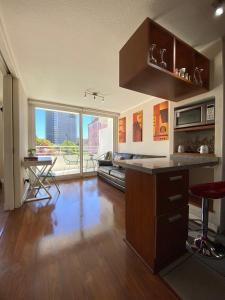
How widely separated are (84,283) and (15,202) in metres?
2.12

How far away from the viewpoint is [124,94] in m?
3.80

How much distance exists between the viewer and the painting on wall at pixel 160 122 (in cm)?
361

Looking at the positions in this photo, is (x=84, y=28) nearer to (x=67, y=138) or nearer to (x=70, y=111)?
(x=70, y=111)

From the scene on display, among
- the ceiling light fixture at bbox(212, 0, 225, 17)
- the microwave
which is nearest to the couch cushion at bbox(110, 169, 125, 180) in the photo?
the microwave

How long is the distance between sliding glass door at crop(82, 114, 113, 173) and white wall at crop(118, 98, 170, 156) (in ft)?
3.76

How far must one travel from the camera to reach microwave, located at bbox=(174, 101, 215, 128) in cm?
201

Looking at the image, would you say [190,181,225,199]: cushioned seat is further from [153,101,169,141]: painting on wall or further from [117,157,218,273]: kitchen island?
[153,101,169,141]: painting on wall

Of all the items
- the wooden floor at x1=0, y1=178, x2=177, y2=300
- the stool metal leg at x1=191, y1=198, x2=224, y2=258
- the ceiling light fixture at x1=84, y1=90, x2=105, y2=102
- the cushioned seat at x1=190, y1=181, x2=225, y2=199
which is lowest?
the wooden floor at x1=0, y1=178, x2=177, y2=300

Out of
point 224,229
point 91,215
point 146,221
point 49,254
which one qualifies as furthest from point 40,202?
point 224,229

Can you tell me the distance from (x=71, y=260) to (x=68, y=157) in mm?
4704

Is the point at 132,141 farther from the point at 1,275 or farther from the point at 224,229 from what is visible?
the point at 1,275

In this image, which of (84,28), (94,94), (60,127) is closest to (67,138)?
(60,127)

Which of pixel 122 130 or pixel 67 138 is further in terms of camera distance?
pixel 67 138

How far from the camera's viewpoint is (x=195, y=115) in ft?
7.23
